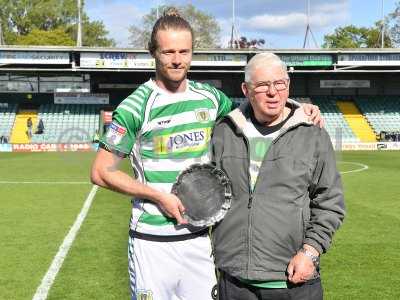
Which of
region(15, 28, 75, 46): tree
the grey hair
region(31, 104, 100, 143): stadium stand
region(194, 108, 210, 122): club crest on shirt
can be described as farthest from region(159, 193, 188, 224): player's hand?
region(15, 28, 75, 46): tree

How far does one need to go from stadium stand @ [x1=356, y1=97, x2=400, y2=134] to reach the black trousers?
39.3 metres

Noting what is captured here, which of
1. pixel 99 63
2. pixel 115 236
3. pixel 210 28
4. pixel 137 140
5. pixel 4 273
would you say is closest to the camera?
pixel 137 140

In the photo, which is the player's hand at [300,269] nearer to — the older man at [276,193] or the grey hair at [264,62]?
the older man at [276,193]

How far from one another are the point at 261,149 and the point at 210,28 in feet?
240

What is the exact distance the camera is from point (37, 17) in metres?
73.1

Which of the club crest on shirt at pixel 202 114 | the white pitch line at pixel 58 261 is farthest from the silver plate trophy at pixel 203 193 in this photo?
the white pitch line at pixel 58 261

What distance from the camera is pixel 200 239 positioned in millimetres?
2996

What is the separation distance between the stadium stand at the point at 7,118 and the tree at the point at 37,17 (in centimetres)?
3227

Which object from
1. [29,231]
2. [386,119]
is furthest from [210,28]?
[29,231]

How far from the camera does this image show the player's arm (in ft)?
9.02

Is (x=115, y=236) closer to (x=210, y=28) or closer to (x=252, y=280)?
(x=252, y=280)

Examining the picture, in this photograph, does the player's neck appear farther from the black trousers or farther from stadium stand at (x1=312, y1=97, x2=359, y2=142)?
stadium stand at (x1=312, y1=97, x2=359, y2=142)

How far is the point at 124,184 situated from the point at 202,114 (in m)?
0.59

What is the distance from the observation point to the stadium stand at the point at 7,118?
125 ft
